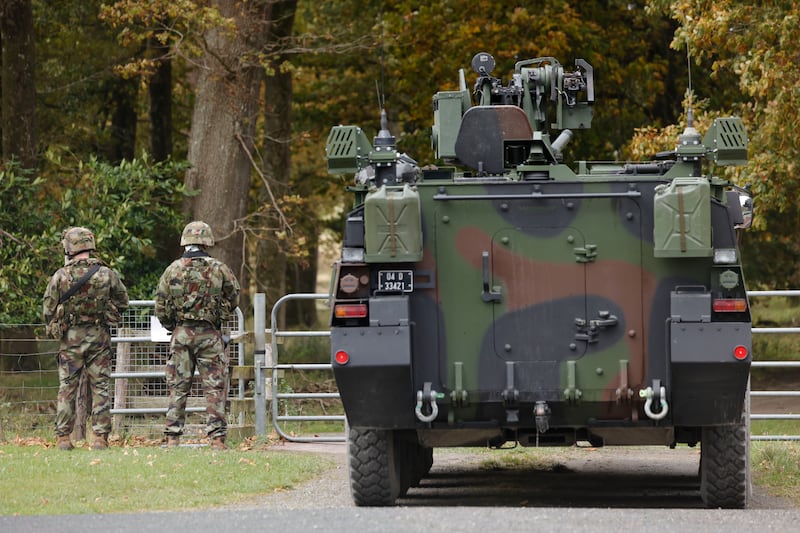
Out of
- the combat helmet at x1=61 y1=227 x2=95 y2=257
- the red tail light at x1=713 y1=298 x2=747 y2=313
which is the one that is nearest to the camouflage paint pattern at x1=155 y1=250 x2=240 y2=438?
the combat helmet at x1=61 y1=227 x2=95 y2=257

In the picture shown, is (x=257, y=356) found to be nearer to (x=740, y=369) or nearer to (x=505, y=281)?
(x=505, y=281)

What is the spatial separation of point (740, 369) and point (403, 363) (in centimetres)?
219

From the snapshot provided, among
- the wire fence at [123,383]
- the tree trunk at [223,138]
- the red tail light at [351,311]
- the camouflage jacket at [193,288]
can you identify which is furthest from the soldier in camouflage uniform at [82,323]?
the tree trunk at [223,138]

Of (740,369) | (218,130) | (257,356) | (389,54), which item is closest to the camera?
(740,369)

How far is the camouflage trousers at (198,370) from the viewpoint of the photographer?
13.8 meters

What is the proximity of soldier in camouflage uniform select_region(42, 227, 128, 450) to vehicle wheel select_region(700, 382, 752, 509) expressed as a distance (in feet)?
19.3

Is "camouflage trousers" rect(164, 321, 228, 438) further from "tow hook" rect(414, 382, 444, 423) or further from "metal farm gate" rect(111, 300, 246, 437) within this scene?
"tow hook" rect(414, 382, 444, 423)

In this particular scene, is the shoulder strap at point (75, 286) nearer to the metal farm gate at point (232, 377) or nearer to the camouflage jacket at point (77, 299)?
the camouflage jacket at point (77, 299)

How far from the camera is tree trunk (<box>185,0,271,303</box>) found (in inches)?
798

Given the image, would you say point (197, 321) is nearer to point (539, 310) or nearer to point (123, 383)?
point (123, 383)

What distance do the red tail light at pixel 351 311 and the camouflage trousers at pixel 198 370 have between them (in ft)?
13.2

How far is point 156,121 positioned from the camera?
26.8 m

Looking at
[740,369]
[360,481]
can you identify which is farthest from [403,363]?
[740,369]

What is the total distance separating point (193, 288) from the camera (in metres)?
13.7
